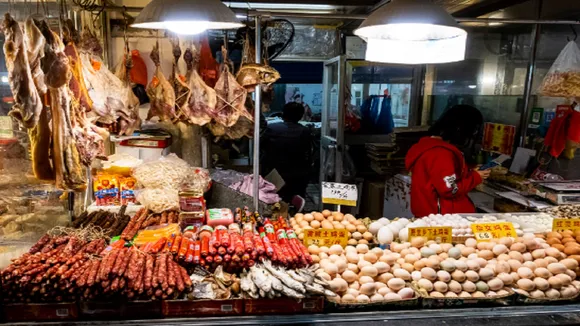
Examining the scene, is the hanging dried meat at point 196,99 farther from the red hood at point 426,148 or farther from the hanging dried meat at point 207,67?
the red hood at point 426,148

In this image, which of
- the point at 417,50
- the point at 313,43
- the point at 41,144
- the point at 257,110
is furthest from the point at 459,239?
the point at 313,43

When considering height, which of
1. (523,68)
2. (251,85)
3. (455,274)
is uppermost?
(523,68)

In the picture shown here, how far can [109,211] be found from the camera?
3500mm

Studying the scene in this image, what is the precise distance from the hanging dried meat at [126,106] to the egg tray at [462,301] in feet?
7.79

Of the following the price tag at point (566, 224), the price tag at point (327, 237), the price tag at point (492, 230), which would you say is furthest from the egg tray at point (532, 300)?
the price tag at point (327, 237)

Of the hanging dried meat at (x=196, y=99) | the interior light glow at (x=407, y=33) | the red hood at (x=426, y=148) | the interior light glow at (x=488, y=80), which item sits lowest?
the red hood at (x=426, y=148)

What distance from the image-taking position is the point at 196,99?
3.56 meters

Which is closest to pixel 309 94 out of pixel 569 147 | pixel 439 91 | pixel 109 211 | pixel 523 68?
pixel 439 91

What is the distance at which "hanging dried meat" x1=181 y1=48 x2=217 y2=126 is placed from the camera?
355cm

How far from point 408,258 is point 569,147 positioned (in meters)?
3.11

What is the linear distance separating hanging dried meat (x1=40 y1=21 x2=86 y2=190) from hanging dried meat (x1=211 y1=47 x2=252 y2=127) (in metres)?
1.36

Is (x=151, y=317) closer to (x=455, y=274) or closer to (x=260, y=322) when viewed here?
(x=260, y=322)

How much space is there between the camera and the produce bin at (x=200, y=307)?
2209 millimetres

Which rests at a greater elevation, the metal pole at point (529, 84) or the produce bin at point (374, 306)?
the metal pole at point (529, 84)
